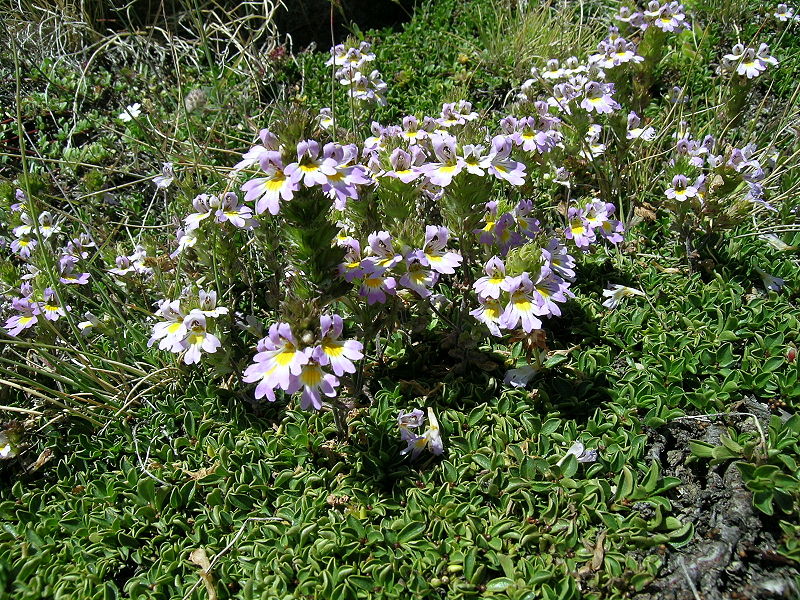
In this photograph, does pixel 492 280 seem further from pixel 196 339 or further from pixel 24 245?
pixel 24 245

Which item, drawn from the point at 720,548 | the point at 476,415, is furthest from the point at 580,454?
the point at 720,548

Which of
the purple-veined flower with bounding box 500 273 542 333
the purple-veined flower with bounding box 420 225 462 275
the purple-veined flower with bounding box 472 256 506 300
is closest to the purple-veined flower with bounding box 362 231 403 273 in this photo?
the purple-veined flower with bounding box 420 225 462 275

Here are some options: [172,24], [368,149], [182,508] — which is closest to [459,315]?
[368,149]

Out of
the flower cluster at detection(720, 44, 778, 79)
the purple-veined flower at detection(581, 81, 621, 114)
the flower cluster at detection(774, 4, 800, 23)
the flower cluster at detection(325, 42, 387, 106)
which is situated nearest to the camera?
the purple-veined flower at detection(581, 81, 621, 114)

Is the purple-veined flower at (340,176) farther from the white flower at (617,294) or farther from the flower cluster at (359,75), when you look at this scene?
the flower cluster at (359,75)

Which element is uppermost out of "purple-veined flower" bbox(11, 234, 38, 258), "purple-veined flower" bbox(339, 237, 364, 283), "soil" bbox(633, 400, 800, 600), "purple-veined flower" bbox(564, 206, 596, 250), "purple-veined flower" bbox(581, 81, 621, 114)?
"purple-veined flower" bbox(581, 81, 621, 114)

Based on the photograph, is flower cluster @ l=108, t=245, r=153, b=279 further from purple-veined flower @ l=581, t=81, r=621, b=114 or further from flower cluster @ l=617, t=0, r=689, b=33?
flower cluster @ l=617, t=0, r=689, b=33

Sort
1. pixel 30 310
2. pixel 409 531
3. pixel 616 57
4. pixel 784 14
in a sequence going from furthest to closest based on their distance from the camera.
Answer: pixel 784 14 < pixel 616 57 < pixel 30 310 < pixel 409 531
